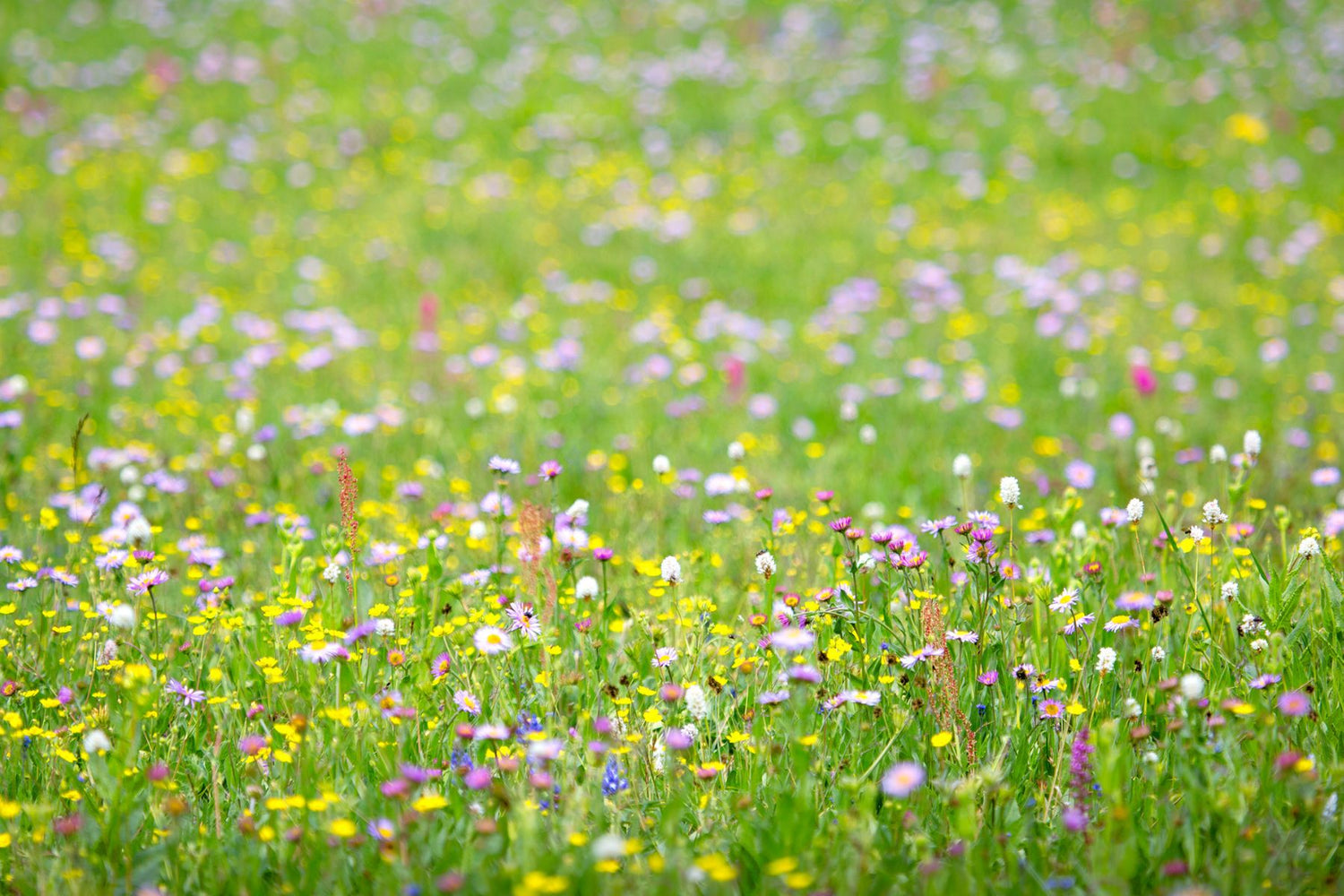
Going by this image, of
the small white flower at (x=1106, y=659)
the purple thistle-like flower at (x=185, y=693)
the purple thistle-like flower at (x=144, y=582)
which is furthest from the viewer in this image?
the purple thistle-like flower at (x=144, y=582)

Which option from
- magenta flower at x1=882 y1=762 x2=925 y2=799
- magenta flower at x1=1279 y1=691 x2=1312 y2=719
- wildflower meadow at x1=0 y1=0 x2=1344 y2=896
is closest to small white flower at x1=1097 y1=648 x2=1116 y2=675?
wildflower meadow at x1=0 y1=0 x2=1344 y2=896

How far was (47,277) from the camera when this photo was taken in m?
5.99

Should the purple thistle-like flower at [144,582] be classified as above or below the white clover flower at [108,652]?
above

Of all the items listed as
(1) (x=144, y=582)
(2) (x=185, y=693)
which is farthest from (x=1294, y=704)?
(1) (x=144, y=582)

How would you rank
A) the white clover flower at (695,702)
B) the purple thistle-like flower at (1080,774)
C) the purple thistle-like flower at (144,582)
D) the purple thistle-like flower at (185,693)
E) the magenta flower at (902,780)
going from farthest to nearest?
1. the purple thistle-like flower at (144,582)
2. the purple thistle-like flower at (185,693)
3. the white clover flower at (695,702)
4. the purple thistle-like flower at (1080,774)
5. the magenta flower at (902,780)

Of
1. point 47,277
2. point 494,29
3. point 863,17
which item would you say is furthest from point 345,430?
point 863,17

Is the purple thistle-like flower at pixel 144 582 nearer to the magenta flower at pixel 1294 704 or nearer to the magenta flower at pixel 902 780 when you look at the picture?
the magenta flower at pixel 902 780

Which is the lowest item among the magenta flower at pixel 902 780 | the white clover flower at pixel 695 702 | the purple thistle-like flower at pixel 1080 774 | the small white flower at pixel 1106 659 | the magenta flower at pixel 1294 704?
the white clover flower at pixel 695 702

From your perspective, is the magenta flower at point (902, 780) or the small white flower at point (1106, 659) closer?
the magenta flower at point (902, 780)

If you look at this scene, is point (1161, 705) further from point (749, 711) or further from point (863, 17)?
point (863, 17)

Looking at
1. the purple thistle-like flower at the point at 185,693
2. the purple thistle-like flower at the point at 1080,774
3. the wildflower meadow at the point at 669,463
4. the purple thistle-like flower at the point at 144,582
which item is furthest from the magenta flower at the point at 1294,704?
the purple thistle-like flower at the point at 144,582

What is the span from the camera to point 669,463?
13.0ft

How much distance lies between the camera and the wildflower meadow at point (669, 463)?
191 centimetres

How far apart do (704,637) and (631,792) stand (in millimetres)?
451
